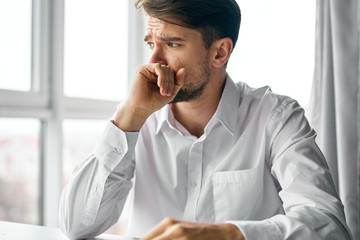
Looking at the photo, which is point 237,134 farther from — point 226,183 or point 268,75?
point 268,75

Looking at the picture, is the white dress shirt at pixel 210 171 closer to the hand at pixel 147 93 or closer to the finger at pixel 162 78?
the hand at pixel 147 93

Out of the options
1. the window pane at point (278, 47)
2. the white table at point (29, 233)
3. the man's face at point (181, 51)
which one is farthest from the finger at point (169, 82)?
the window pane at point (278, 47)

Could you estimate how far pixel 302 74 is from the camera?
7.68 feet

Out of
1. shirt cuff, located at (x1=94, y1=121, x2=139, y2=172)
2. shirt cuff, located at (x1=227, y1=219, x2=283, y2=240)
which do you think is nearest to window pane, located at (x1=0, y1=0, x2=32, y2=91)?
shirt cuff, located at (x1=94, y1=121, x2=139, y2=172)

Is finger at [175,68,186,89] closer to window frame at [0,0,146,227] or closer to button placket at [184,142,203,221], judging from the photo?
button placket at [184,142,203,221]

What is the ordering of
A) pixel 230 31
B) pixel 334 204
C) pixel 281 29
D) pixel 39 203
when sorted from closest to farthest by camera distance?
pixel 334 204, pixel 230 31, pixel 39 203, pixel 281 29

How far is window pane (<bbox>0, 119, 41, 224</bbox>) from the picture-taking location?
1.75 meters

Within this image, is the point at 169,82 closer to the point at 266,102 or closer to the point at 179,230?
the point at 266,102

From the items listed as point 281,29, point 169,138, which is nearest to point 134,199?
point 169,138

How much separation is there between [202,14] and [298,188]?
2.40 ft

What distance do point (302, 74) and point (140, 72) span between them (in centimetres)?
136

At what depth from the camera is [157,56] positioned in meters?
1.42

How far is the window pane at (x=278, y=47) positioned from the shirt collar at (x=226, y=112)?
0.97 meters

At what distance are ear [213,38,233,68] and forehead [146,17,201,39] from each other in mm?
147
